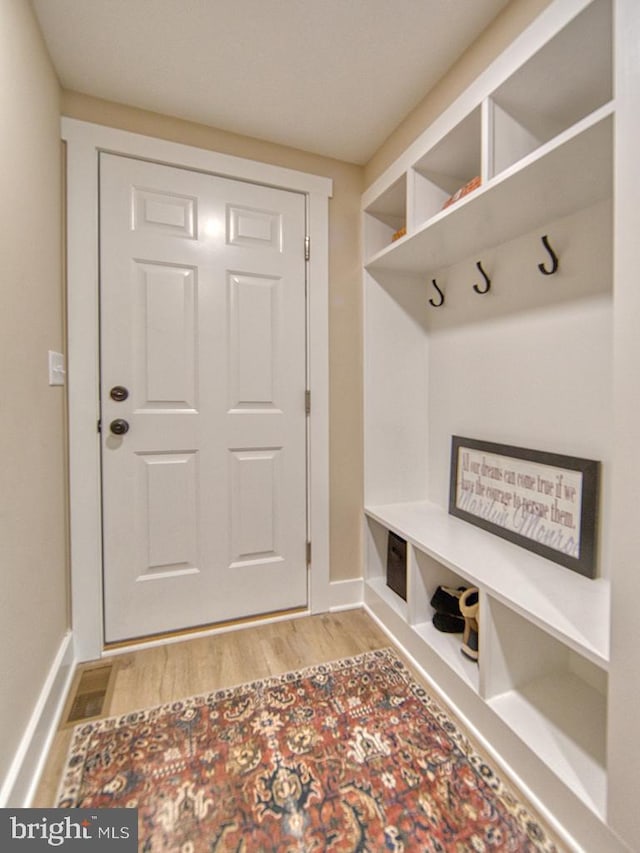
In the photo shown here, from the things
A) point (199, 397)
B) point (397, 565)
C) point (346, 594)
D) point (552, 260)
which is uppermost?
point (552, 260)

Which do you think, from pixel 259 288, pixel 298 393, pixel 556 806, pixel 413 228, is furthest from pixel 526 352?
pixel 556 806

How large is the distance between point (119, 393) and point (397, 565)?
57.1 inches

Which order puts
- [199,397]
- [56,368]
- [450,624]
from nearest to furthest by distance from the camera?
[56,368], [450,624], [199,397]

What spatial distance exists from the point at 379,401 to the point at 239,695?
137 cm

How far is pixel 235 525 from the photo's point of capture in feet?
6.06

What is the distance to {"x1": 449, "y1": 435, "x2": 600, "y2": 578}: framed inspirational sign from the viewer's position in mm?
1222

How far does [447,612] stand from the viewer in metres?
1.56

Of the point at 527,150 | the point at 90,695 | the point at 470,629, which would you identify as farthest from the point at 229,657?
the point at 527,150

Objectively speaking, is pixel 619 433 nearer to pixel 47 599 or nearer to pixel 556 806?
pixel 556 806

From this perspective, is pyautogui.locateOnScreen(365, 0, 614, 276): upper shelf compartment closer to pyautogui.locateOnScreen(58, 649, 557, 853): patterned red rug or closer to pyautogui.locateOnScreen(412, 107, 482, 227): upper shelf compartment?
pyautogui.locateOnScreen(412, 107, 482, 227): upper shelf compartment

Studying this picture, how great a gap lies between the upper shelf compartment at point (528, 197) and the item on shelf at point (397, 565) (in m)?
1.26

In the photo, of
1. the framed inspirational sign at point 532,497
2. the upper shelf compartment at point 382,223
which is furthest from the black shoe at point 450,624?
the upper shelf compartment at point 382,223

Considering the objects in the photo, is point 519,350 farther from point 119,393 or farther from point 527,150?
point 119,393

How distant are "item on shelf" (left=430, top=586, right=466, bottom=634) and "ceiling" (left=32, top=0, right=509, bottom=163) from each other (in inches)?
78.1
